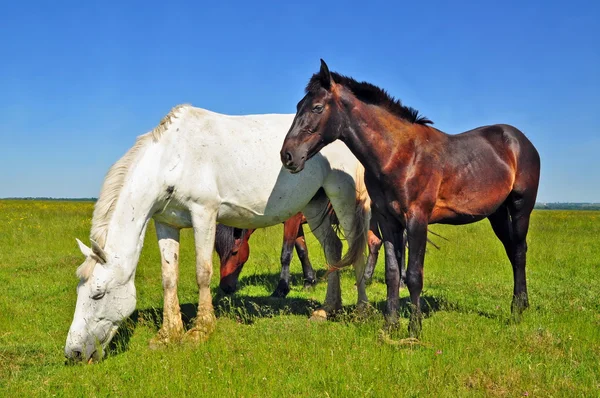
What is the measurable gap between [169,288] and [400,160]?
278 cm

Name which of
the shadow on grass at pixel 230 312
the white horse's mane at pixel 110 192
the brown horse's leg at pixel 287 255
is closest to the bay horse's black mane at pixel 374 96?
the white horse's mane at pixel 110 192

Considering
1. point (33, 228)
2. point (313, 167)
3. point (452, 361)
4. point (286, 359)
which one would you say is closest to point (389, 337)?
point (452, 361)

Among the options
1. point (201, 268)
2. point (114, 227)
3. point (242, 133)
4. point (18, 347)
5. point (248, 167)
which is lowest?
point (18, 347)

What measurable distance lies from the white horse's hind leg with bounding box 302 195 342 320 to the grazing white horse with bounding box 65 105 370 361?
0.05 metres

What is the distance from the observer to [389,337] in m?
5.00

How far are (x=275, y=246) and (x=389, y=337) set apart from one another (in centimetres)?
897

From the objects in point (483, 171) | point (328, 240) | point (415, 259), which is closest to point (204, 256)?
point (328, 240)

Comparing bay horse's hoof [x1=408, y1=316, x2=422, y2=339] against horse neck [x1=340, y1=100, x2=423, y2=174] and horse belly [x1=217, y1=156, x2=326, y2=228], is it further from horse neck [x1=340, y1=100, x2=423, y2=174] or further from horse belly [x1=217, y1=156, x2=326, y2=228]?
horse belly [x1=217, y1=156, x2=326, y2=228]

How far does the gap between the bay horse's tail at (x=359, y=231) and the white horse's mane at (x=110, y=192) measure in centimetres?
254

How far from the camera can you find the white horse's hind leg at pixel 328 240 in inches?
266

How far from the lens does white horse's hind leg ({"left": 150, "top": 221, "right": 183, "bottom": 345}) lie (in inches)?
209

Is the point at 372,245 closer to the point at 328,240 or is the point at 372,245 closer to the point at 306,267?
the point at 306,267

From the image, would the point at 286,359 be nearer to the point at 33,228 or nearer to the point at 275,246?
the point at 275,246

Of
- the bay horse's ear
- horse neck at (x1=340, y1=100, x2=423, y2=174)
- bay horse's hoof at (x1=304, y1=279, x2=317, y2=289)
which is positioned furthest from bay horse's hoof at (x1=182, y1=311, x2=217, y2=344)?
bay horse's hoof at (x1=304, y1=279, x2=317, y2=289)
